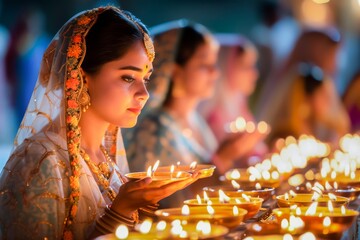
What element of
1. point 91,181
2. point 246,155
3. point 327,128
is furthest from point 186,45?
point 91,181

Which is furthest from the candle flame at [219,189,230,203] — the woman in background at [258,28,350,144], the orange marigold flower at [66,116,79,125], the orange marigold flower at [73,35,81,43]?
the woman in background at [258,28,350,144]

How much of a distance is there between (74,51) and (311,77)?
21.0ft

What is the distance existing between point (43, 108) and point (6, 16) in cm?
1537

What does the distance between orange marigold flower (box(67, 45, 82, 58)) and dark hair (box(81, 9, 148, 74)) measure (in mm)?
87

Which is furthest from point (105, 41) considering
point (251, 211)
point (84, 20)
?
point (251, 211)

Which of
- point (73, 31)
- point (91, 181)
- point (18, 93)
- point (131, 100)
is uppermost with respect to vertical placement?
point (18, 93)

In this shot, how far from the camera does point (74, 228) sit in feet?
11.0

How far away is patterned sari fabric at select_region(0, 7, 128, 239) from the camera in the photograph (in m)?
3.21

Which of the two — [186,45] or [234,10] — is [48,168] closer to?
[186,45]

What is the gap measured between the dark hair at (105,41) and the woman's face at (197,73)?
3.21 m

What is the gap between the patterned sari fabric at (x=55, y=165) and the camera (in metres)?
3.21

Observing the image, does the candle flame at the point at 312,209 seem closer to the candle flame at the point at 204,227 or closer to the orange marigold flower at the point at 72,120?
the candle flame at the point at 204,227

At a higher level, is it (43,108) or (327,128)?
(327,128)

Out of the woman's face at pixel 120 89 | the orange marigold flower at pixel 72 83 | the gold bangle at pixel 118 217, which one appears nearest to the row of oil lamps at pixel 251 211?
the gold bangle at pixel 118 217
